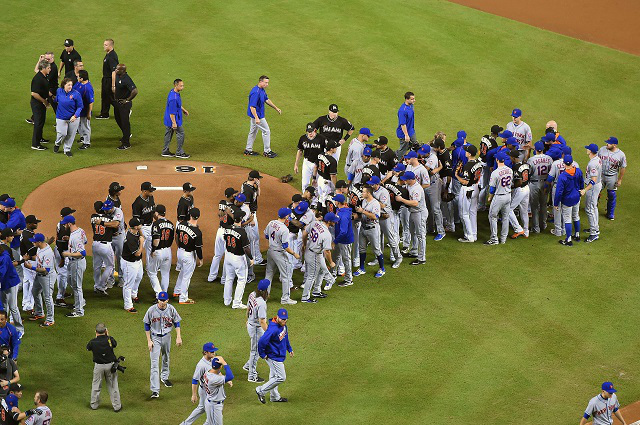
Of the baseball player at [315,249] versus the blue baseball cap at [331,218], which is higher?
the blue baseball cap at [331,218]

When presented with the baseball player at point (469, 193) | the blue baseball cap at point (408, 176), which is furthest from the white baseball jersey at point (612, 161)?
the blue baseball cap at point (408, 176)

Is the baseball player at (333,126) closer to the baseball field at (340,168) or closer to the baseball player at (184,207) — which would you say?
the baseball field at (340,168)

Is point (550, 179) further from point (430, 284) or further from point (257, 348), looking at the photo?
point (257, 348)

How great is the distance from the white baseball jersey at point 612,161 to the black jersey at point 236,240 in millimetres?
8287

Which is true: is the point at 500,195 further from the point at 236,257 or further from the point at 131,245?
the point at 131,245

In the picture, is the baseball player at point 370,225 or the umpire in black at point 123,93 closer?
the baseball player at point 370,225

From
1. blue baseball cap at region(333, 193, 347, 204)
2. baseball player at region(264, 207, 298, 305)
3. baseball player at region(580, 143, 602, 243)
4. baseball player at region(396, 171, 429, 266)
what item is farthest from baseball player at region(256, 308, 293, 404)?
baseball player at region(580, 143, 602, 243)

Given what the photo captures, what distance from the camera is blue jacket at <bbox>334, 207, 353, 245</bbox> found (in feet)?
55.7

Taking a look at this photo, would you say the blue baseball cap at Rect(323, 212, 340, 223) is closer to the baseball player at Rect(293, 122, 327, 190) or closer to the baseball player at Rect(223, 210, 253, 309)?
the baseball player at Rect(223, 210, 253, 309)

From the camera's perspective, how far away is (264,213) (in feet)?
64.1

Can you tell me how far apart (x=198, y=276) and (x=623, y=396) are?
777 centimetres

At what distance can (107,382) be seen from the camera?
1362 centimetres

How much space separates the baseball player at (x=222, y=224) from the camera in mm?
16750

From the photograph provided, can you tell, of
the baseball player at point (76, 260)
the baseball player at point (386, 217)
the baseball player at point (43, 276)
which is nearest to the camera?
the baseball player at point (43, 276)
